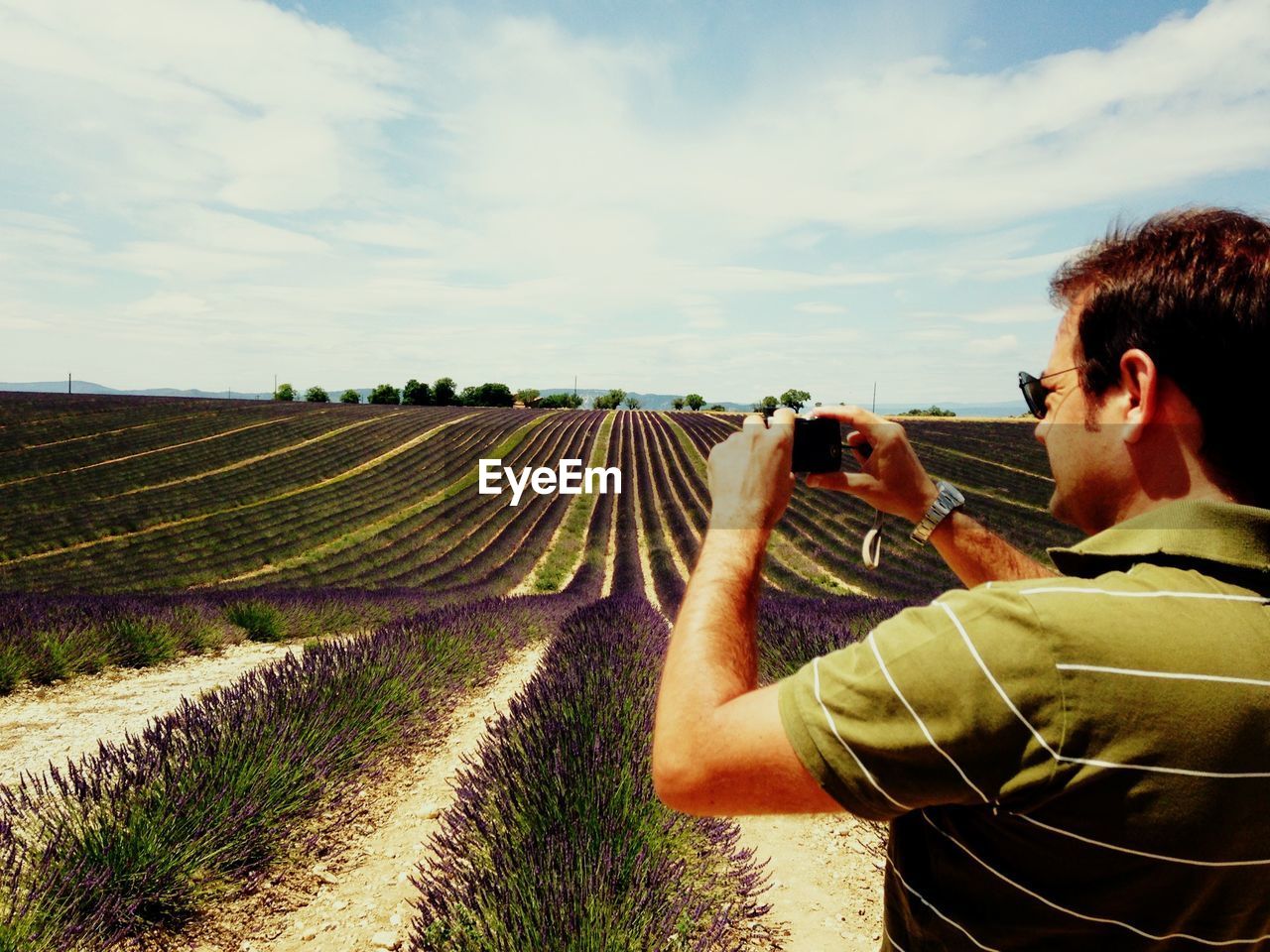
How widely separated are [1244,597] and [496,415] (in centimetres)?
5362

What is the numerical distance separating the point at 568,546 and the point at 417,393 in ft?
270

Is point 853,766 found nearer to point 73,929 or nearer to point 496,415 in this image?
point 73,929

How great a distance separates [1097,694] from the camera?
604mm

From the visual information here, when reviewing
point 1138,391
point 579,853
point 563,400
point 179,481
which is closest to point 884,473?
point 1138,391

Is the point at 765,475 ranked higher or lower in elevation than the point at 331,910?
higher

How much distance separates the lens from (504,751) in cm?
297

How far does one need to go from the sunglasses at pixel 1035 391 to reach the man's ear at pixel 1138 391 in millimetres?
164

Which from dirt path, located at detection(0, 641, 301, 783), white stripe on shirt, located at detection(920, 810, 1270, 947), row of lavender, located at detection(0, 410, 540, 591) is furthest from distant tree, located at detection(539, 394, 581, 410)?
white stripe on shirt, located at detection(920, 810, 1270, 947)

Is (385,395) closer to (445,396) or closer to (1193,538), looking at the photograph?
(445,396)

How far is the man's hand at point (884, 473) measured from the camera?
1.40m

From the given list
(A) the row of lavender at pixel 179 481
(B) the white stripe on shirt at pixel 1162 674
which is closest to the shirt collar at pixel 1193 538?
(B) the white stripe on shirt at pixel 1162 674

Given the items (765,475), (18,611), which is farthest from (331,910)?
(18,611)

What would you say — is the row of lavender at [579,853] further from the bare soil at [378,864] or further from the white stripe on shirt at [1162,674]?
the white stripe on shirt at [1162,674]

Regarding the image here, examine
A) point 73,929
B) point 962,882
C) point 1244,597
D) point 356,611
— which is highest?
point 1244,597
